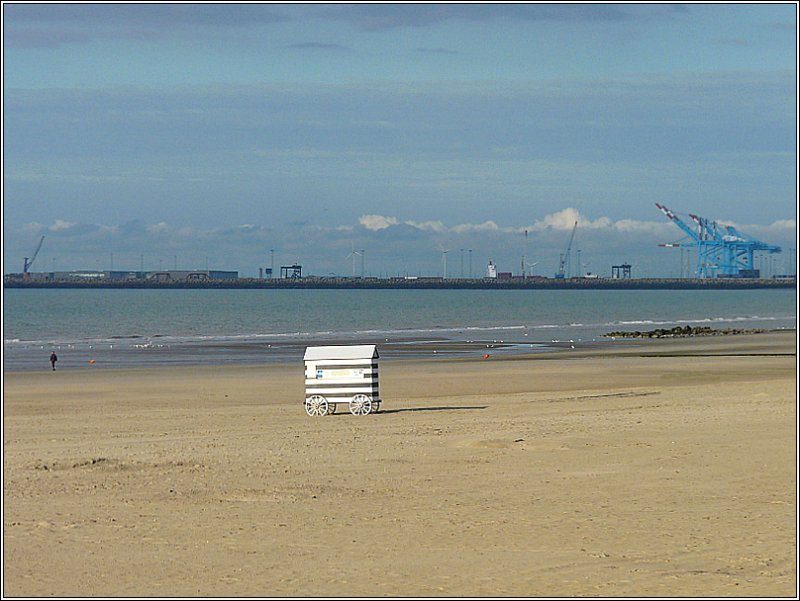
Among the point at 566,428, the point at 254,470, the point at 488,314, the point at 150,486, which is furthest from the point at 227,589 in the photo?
the point at 488,314

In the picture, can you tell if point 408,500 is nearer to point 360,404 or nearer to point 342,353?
point 360,404

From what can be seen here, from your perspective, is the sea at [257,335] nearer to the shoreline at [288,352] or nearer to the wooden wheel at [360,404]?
the shoreline at [288,352]

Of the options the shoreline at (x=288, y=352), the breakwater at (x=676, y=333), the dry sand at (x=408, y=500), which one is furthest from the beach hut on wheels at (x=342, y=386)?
the breakwater at (x=676, y=333)

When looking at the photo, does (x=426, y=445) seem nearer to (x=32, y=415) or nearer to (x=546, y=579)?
(x=546, y=579)

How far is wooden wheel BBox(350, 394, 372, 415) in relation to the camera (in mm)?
24219

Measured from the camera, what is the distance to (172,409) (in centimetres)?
2694

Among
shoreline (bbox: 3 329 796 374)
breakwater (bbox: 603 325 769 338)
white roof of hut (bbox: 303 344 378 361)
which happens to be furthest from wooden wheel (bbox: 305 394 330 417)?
breakwater (bbox: 603 325 769 338)

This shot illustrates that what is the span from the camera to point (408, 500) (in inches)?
553

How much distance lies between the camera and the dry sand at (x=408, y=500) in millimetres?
10641

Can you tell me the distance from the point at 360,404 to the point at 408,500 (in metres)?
10.2

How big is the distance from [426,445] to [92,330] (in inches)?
2835

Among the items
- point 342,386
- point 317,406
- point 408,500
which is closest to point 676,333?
point 342,386

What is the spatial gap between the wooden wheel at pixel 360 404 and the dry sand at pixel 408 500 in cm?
26

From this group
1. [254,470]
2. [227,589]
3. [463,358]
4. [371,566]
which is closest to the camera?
[227,589]
